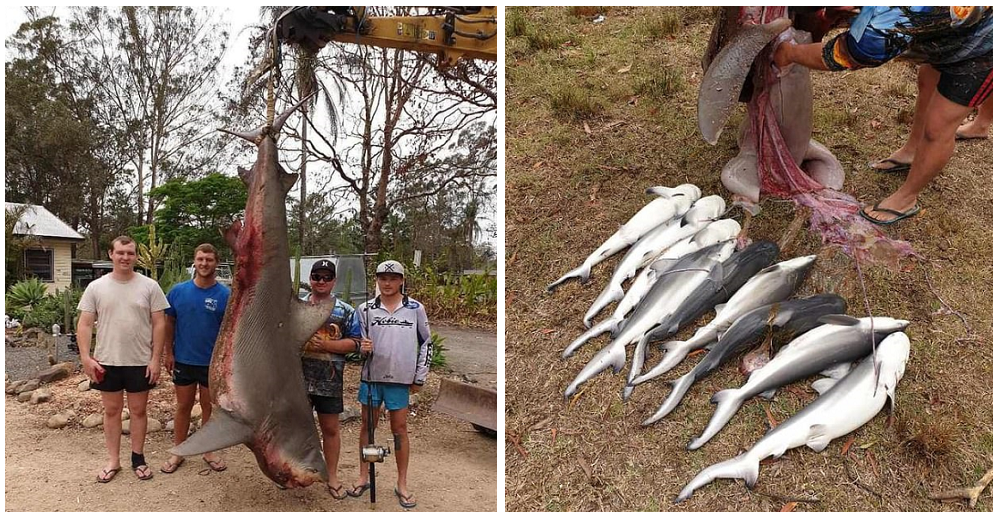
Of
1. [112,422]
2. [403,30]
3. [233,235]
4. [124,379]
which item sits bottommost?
[112,422]

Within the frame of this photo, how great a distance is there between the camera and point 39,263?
9.91 meters

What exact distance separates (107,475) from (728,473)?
12.0 feet

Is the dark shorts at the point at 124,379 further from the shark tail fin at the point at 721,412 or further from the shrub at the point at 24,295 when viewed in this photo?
the shrub at the point at 24,295

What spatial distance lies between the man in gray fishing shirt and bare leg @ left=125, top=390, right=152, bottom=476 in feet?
4.53

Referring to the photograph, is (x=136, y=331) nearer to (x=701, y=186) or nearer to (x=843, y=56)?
(x=701, y=186)

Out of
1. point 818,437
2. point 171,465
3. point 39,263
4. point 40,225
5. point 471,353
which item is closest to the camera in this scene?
point 818,437

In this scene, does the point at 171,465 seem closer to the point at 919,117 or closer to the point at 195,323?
the point at 195,323

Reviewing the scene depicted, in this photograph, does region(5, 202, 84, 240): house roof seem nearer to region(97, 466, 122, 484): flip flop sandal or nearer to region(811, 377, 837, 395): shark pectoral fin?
region(97, 466, 122, 484): flip flop sandal

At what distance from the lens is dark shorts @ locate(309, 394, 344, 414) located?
11.2 feet

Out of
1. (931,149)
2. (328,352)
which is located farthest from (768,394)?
(328,352)

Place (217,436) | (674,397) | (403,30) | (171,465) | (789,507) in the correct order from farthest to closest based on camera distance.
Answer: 1. (171,465)
2. (403,30)
3. (674,397)
4. (789,507)
5. (217,436)

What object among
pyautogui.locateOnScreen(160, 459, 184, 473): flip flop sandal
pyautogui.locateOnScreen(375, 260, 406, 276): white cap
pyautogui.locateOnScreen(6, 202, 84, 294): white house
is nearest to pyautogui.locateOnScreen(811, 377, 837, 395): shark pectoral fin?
pyautogui.locateOnScreen(375, 260, 406, 276): white cap

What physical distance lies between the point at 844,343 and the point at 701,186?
5.43 ft

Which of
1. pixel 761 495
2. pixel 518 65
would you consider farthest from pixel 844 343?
pixel 518 65
